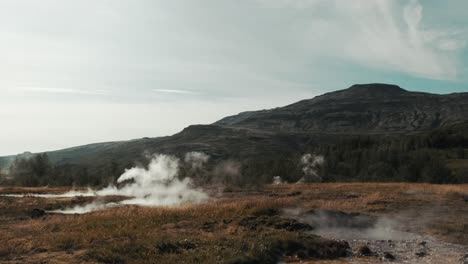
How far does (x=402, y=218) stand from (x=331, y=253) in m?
19.6

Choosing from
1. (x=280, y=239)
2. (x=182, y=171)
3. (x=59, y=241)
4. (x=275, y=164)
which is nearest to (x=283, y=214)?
(x=280, y=239)

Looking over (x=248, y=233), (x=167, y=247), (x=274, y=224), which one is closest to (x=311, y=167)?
(x=274, y=224)

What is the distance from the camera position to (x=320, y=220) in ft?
154

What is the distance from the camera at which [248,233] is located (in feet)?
125

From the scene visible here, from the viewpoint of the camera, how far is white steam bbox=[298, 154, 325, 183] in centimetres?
12550

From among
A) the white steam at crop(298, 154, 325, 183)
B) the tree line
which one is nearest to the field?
the tree line

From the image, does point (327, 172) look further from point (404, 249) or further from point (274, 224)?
point (404, 249)

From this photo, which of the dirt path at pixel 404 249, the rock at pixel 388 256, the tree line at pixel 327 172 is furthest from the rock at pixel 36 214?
the tree line at pixel 327 172

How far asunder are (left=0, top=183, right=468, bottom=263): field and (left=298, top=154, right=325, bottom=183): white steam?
62.4 metres

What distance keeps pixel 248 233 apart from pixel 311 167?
103 m

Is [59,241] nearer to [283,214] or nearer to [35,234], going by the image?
[35,234]

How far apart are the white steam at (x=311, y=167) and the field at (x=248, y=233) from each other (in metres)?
62.4

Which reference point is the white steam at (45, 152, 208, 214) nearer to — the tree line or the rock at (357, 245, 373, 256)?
the tree line

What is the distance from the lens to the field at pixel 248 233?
3053cm
